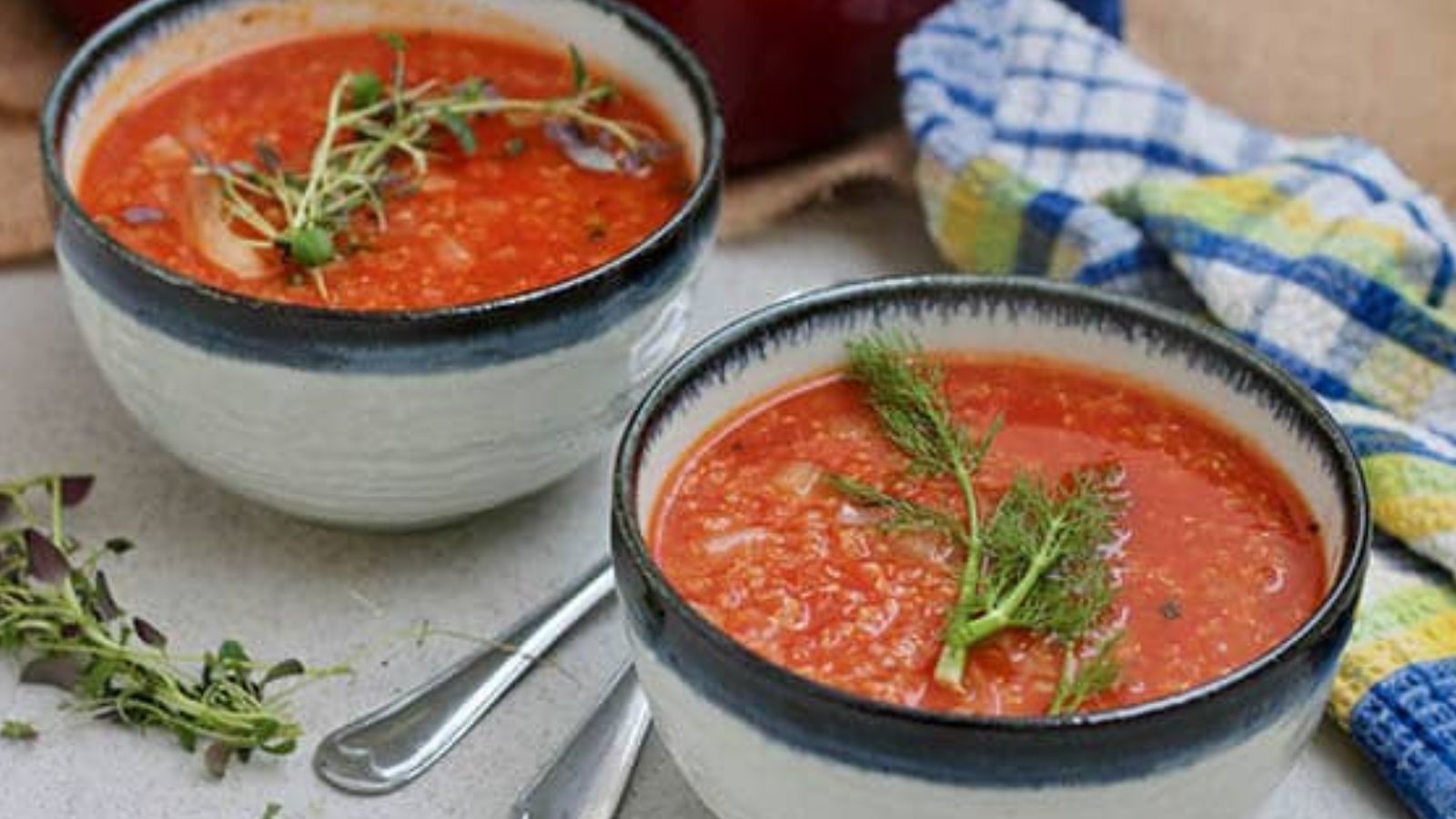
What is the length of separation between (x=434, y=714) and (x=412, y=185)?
0.45 m

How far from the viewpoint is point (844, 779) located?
141 cm

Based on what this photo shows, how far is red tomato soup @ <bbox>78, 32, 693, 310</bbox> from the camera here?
187 centimetres

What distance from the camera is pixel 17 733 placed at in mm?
1766

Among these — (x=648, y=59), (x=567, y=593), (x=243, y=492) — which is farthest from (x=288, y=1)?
(x=567, y=593)

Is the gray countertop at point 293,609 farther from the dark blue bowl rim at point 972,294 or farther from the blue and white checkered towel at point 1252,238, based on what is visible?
the dark blue bowl rim at point 972,294

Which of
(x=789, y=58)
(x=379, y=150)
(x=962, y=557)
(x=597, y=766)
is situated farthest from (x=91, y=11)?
(x=962, y=557)

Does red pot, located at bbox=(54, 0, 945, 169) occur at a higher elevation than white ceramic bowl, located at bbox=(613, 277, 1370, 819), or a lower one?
lower

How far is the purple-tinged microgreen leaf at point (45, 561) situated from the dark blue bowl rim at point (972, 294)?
1.73 ft

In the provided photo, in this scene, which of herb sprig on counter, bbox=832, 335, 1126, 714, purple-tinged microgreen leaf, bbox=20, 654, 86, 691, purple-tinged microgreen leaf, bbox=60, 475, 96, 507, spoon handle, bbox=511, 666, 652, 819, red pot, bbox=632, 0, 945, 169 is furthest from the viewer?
red pot, bbox=632, 0, 945, 169

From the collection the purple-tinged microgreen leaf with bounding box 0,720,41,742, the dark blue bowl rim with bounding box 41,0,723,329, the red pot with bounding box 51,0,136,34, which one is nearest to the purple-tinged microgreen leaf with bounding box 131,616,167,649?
the purple-tinged microgreen leaf with bounding box 0,720,41,742

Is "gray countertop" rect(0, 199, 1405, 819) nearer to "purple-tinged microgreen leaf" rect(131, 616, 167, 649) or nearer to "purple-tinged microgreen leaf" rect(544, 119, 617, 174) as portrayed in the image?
"purple-tinged microgreen leaf" rect(131, 616, 167, 649)

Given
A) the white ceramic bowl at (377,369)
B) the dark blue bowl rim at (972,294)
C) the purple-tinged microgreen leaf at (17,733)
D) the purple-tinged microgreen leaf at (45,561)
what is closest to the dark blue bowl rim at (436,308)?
the white ceramic bowl at (377,369)

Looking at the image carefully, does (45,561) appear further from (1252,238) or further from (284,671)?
(1252,238)

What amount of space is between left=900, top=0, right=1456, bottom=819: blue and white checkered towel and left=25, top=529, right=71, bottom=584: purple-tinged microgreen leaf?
2.85 feet
